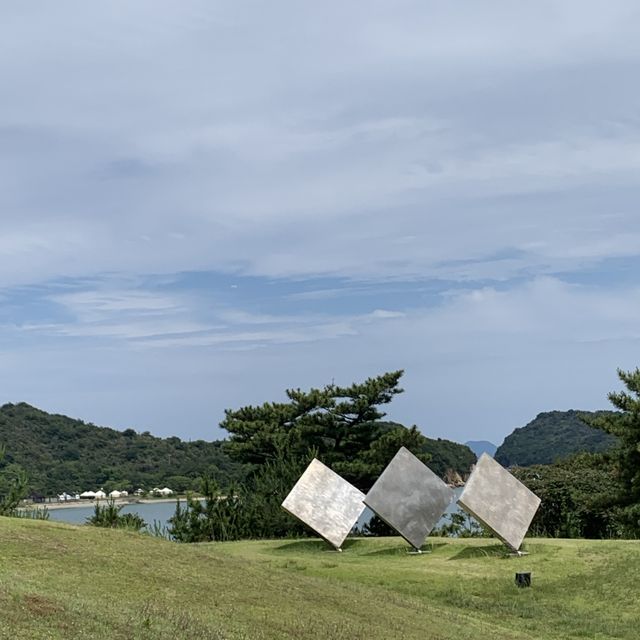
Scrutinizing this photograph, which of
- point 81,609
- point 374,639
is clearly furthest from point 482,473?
point 81,609

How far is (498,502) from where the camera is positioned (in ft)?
64.4

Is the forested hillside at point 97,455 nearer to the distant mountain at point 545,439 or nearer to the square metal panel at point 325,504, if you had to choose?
the distant mountain at point 545,439

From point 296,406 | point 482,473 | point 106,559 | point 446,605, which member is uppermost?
point 296,406

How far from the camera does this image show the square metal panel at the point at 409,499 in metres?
20.5

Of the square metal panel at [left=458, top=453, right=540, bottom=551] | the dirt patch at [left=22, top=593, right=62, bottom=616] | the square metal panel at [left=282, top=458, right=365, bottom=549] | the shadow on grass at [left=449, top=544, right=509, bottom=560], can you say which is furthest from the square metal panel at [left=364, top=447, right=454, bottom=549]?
the dirt patch at [left=22, top=593, right=62, bottom=616]

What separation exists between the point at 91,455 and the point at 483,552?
200ft

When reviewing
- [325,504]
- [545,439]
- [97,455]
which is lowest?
[325,504]

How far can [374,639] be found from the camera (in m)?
11.3

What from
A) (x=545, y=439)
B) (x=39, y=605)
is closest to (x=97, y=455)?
(x=545, y=439)

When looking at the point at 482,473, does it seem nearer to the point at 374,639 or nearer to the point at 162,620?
the point at 374,639

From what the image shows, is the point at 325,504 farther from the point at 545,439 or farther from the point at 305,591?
the point at 545,439

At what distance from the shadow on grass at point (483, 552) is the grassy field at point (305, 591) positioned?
0.02 m

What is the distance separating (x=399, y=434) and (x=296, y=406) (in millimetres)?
4872

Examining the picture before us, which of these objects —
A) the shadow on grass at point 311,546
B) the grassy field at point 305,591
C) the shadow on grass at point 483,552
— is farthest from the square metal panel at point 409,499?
the shadow on grass at point 311,546
